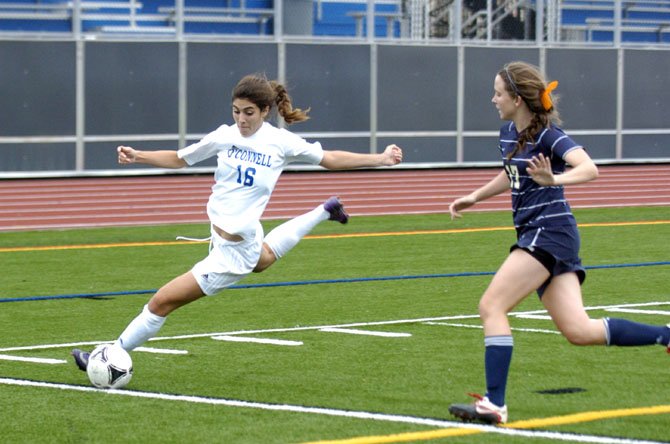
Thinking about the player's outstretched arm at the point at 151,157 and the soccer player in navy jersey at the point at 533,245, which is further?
the player's outstretched arm at the point at 151,157

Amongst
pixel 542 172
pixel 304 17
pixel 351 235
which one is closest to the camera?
pixel 542 172

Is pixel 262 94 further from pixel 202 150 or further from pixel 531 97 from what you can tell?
pixel 531 97

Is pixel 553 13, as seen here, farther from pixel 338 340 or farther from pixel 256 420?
pixel 256 420

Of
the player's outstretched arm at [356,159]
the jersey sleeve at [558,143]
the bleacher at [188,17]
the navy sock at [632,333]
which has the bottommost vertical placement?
the navy sock at [632,333]

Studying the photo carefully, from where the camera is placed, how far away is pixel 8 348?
31.2 ft

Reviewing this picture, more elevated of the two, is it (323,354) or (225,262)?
(225,262)

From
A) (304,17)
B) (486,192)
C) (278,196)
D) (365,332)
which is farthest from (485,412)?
(304,17)

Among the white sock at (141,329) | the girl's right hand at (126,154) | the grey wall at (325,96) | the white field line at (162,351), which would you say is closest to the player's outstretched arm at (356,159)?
the girl's right hand at (126,154)

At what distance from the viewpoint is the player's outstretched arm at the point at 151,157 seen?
800 centimetres

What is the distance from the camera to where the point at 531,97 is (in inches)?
270

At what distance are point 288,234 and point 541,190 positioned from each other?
8.09 ft

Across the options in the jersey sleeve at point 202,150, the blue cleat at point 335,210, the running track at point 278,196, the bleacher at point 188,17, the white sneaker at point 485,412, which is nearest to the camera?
the white sneaker at point 485,412

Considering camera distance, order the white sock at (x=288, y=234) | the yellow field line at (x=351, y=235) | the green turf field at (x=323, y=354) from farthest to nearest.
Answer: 1. the yellow field line at (x=351, y=235)
2. the white sock at (x=288, y=234)
3. the green turf field at (x=323, y=354)

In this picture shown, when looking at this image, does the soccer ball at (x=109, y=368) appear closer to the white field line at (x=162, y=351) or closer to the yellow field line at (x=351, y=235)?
the white field line at (x=162, y=351)
